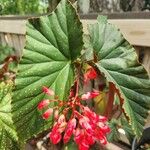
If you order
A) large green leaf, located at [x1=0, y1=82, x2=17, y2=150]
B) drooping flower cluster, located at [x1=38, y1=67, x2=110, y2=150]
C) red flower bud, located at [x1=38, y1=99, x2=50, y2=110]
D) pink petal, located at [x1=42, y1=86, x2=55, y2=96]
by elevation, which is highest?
pink petal, located at [x1=42, y1=86, x2=55, y2=96]

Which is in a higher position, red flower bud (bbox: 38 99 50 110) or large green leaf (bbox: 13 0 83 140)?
large green leaf (bbox: 13 0 83 140)

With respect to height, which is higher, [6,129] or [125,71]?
[125,71]

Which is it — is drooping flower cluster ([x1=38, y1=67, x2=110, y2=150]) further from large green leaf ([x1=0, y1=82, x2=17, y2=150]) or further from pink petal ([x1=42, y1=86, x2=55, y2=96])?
large green leaf ([x1=0, y1=82, x2=17, y2=150])

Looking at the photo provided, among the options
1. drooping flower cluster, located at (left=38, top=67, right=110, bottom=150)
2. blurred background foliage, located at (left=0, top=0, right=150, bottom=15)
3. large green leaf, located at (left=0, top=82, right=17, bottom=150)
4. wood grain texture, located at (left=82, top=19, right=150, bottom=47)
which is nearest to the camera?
drooping flower cluster, located at (left=38, top=67, right=110, bottom=150)

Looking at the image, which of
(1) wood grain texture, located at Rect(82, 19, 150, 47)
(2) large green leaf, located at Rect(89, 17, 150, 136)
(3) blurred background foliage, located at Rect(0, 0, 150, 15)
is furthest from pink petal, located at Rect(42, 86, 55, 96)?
(1) wood grain texture, located at Rect(82, 19, 150, 47)

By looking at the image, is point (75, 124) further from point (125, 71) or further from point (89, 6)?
point (89, 6)

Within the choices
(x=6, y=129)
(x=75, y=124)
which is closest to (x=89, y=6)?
(x=6, y=129)

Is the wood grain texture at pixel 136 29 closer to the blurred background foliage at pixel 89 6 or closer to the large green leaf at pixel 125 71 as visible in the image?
the blurred background foliage at pixel 89 6
